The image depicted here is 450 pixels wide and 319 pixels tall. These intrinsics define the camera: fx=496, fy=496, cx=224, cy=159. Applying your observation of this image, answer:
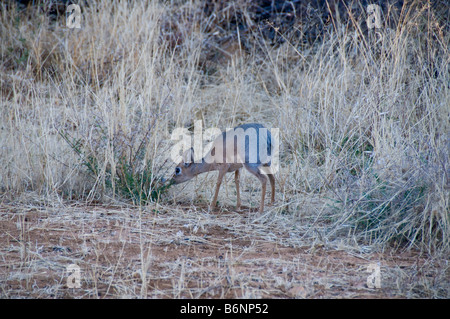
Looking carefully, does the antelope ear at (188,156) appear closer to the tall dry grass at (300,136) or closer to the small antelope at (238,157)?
the small antelope at (238,157)

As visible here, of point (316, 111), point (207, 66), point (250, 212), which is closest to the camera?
point (250, 212)

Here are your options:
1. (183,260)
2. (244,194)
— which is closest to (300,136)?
(244,194)

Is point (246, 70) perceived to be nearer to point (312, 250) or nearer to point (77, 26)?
point (77, 26)

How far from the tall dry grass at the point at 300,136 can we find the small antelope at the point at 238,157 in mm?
240

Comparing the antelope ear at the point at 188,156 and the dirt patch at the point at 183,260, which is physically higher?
the antelope ear at the point at 188,156

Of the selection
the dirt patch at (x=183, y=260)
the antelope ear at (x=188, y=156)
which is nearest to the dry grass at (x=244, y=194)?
the dirt patch at (x=183, y=260)

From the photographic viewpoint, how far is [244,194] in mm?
5723

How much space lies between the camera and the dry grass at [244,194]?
3445mm

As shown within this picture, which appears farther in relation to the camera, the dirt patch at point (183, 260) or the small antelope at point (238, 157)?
the small antelope at point (238, 157)

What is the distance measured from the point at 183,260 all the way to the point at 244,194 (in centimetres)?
215

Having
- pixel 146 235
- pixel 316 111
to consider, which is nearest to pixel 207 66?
pixel 316 111

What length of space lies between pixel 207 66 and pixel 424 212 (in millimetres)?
5477

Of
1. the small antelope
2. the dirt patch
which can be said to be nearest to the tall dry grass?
the small antelope
